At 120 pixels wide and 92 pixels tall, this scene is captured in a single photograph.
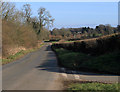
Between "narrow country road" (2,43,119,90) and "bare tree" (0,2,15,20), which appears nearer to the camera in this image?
"narrow country road" (2,43,119,90)

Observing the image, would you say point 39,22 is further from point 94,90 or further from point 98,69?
point 94,90

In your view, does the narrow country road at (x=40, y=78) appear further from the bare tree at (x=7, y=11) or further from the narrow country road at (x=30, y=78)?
the bare tree at (x=7, y=11)

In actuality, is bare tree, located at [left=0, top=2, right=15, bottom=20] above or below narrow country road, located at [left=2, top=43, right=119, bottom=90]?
above

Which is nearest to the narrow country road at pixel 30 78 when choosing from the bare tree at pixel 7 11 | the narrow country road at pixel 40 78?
the narrow country road at pixel 40 78

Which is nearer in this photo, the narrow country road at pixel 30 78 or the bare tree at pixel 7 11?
the narrow country road at pixel 30 78

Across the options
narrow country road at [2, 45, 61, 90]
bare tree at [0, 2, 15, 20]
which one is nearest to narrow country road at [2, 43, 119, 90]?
narrow country road at [2, 45, 61, 90]

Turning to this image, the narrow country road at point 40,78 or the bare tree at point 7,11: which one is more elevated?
the bare tree at point 7,11

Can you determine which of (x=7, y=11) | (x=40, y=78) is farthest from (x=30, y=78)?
(x=7, y=11)

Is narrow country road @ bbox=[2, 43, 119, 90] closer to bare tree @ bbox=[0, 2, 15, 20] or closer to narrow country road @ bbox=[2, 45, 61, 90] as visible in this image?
narrow country road @ bbox=[2, 45, 61, 90]

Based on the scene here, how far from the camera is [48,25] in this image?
246 feet

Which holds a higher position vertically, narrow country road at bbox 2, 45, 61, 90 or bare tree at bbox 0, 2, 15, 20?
bare tree at bbox 0, 2, 15, 20

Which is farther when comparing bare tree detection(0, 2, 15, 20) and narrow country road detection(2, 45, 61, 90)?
bare tree detection(0, 2, 15, 20)

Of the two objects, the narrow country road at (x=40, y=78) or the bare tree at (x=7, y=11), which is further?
the bare tree at (x=7, y=11)

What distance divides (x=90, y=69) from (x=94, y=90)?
25.9ft
